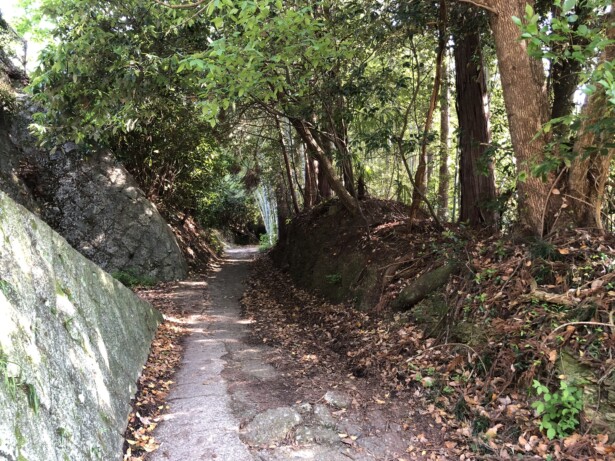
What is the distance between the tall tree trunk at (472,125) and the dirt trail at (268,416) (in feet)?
14.0

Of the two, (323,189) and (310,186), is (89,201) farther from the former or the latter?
(310,186)

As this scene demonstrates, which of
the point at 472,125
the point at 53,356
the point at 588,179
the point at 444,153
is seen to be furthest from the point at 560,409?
the point at 444,153

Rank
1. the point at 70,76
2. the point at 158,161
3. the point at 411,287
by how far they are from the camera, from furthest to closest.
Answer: the point at 158,161
the point at 70,76
the point at 411,287

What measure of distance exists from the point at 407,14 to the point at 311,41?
2.15m

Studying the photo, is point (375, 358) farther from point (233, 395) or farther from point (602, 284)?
point (602, 284)

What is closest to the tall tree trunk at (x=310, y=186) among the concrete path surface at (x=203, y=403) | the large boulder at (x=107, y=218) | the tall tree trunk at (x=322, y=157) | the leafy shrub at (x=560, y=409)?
the large boulder at (x=107, y=218)

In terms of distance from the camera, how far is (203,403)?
471 cm

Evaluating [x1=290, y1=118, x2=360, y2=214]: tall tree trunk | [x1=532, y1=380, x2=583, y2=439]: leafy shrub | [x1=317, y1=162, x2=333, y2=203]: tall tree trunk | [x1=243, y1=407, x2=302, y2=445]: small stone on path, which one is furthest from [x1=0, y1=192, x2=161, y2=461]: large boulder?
[x1=317, y1=162, x2=333, y2=203]: tall tree trunk

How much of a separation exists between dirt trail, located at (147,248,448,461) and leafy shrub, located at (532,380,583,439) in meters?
1.02

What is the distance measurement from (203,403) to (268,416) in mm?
834

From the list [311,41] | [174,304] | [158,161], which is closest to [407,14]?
[311,41]

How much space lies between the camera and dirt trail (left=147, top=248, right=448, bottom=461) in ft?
12.6

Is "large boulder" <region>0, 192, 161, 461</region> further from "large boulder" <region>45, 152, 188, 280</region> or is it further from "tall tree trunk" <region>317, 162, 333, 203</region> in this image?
"tall tree trunk" <region>317, 162, 333, 203</region>

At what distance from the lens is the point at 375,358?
5.83 metres
